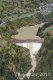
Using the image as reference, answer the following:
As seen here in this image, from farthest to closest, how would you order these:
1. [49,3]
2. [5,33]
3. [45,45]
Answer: [49,3], [5,33], [45,45]

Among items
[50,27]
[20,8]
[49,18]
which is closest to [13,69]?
[50,27]

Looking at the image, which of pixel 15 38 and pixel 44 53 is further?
pixel 15 38

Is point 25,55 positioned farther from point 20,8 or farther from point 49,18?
point 20,8

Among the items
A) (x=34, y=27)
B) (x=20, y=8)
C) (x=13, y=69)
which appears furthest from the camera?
(x=20, y=8)

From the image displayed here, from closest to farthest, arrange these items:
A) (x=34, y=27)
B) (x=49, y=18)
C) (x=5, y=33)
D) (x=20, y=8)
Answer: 1. (x=5, y=33)
2. (x=34, y=27)
3. (x=49, y=18)
4. (x=20, y=8)

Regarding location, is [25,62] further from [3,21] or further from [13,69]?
[3,21]

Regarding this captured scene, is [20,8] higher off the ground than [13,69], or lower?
higher

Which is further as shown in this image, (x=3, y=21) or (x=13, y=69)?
(x=3, y=21)

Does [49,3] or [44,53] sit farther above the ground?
[49,3]

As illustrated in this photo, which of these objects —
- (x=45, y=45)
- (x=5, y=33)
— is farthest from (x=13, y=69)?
(x=5, y=33)
